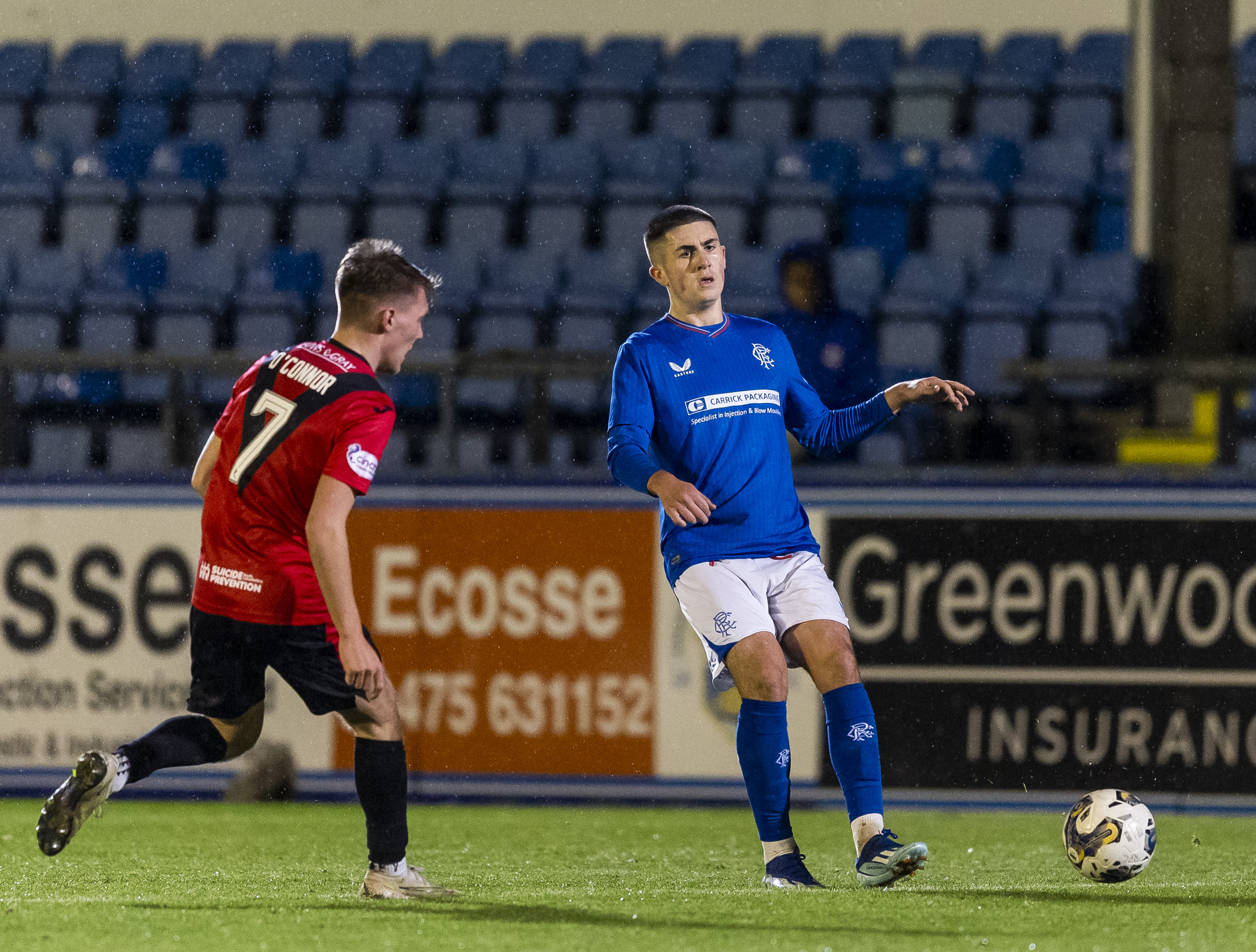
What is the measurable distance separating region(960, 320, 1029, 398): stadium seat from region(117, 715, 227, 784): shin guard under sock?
534 cm

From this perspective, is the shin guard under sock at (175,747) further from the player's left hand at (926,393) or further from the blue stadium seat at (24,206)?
the blue stadium seat at (24,206)

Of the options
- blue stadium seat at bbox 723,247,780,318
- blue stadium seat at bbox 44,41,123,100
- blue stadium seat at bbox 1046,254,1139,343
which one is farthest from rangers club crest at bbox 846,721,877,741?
blue stadium seat at bbox 44,41,123,100

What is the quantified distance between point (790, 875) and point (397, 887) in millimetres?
1040

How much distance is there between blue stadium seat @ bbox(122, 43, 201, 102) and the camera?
477 inches

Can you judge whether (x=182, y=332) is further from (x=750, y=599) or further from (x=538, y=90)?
(x=750, y=599)

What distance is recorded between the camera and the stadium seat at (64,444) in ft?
27.2

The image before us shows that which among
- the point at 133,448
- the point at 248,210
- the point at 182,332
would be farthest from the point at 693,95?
the point at 133,448

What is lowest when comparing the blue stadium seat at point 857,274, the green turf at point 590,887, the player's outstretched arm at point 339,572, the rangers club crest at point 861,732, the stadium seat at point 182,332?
the green turf at point 590,887

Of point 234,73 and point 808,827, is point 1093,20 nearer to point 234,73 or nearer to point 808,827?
point 234,73

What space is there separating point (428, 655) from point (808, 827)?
1.65 m

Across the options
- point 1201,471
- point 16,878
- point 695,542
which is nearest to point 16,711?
point 16,878

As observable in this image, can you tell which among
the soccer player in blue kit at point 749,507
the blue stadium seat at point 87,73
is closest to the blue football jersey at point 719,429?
the soccer player in blue kit at point 749,507

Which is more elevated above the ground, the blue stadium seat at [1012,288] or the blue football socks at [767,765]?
the blue stadium seat at [1012,288]

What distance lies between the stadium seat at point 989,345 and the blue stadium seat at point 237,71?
18.0ft
